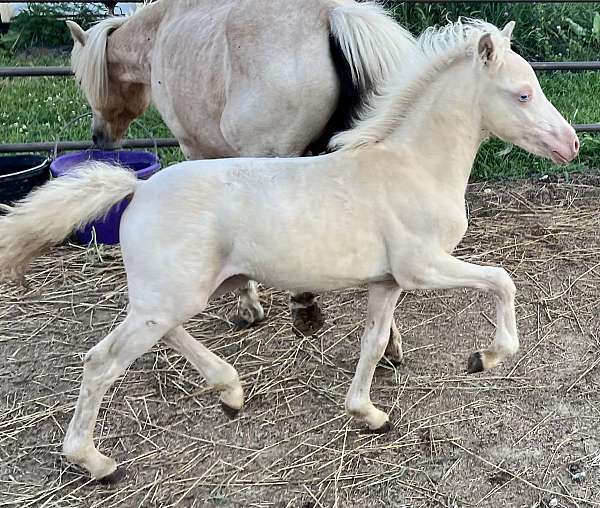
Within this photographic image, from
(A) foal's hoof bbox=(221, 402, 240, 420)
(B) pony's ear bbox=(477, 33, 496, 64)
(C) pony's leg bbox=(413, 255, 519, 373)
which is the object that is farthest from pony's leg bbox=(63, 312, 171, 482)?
(B) pony's ear bbox=(477, 33, 496, 64)

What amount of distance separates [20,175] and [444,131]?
2819mm

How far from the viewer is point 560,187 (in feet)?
16.6

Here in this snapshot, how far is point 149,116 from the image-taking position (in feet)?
21.1

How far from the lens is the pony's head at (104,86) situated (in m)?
3.93

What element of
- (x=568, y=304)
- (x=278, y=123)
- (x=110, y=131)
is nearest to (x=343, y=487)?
(x=278, y=123)

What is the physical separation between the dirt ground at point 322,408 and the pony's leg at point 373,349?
8cm

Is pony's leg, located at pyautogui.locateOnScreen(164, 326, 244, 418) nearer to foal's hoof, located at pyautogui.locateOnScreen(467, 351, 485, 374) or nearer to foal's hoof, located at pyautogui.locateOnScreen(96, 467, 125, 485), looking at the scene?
foal's hoof, located at pyautogui.locateOnScreen(96, 467, 125, 485)

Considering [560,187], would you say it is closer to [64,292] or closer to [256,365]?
[256,365]

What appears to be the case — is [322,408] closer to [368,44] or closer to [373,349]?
[373,349]

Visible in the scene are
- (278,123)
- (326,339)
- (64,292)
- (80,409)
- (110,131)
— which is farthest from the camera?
(110,131)

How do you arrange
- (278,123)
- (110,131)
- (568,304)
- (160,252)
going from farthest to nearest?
1. (110,131)
2. (568,304)
3. (278,123)
4. (160,252)

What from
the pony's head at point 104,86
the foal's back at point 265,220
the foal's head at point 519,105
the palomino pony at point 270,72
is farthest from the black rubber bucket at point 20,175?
the foal's head at point 519,105

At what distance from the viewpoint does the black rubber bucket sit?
166 inches

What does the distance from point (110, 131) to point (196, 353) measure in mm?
2202
